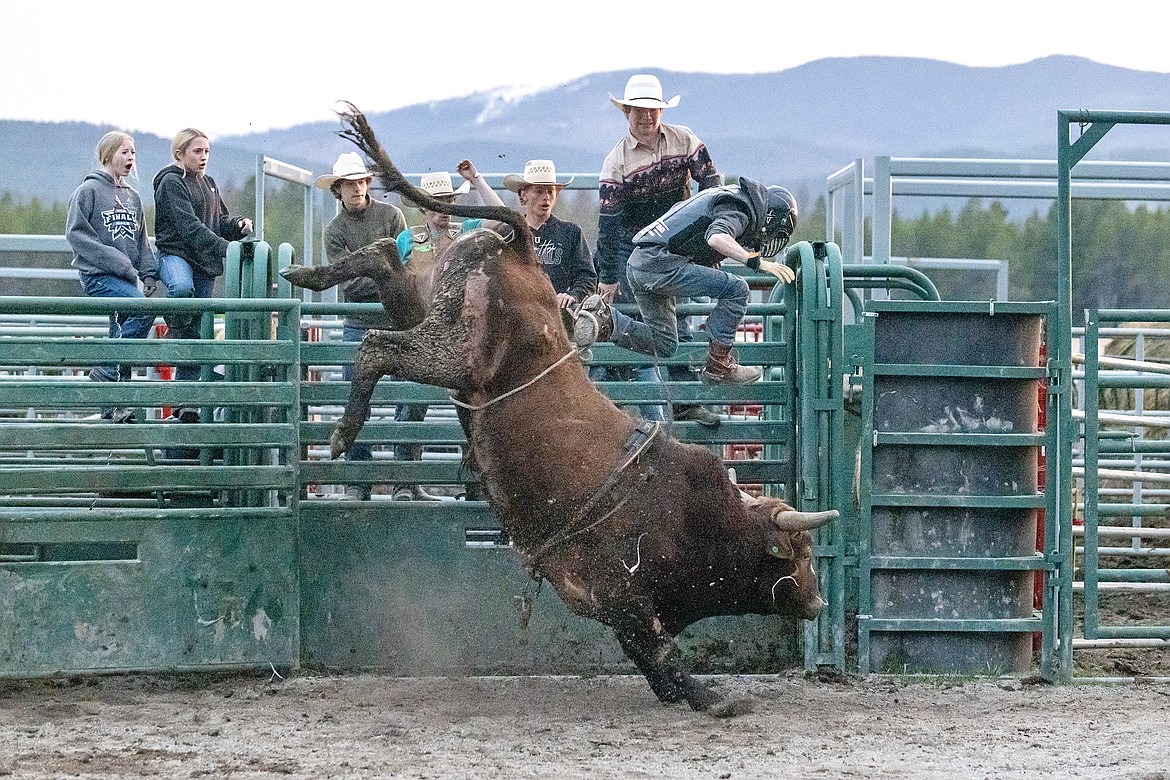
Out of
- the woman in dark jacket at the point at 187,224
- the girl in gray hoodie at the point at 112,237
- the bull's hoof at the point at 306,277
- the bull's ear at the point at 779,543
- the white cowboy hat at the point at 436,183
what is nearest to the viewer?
the bull's ear at the point at 779,543

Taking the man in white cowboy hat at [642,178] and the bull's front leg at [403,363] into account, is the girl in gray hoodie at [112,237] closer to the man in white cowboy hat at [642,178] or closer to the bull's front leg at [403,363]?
the bull's front leg at [403,363]

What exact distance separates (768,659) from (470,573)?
163cm

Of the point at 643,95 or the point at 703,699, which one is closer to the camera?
the point at 703,699

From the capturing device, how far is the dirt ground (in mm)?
5359

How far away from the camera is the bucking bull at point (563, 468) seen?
20.8 feet

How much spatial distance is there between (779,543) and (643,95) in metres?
2.53

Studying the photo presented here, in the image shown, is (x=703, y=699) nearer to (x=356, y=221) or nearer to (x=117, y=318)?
(x=356, y=221)

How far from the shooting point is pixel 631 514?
20.9 feet

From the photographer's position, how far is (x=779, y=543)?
649cm

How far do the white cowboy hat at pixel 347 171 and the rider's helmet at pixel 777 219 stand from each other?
7.76 feet

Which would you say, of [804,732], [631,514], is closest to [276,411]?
[631,514]

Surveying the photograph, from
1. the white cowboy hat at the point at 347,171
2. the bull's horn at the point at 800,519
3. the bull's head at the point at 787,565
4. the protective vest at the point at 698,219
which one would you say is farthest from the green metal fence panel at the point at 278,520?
the white cowboy hat at the point at 347,171

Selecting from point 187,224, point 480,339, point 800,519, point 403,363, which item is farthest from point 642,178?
point 187,224

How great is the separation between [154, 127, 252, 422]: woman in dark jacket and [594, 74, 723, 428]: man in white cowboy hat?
2.14 m
